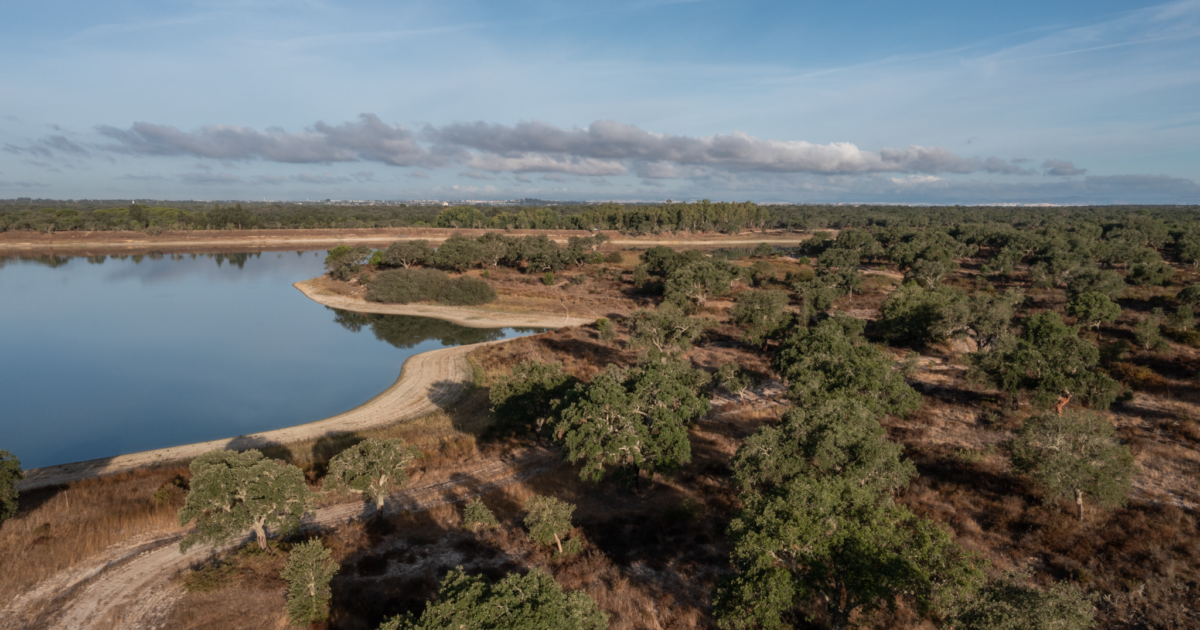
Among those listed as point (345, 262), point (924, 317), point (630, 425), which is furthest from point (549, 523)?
point (345, 262)

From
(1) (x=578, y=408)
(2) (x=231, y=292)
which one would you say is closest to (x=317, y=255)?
Answer: (2) (x=231, y=292)

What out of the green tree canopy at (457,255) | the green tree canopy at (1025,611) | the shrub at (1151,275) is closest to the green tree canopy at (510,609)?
the green tree canopy at (1025,611)

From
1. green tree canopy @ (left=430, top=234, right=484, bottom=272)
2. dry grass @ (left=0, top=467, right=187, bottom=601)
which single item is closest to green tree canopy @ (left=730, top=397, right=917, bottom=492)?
dry grass @ (left=0, top=467, right=187, bottom=601)

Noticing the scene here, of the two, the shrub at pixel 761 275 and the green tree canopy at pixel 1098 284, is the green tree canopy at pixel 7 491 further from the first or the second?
the green tree canopy at pixel 1098 284

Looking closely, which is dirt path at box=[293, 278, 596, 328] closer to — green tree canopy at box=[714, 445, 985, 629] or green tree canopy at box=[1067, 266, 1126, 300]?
green tree canopy at box=[714, 445, 985, 629]

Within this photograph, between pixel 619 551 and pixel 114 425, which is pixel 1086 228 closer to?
pixel 619 551
